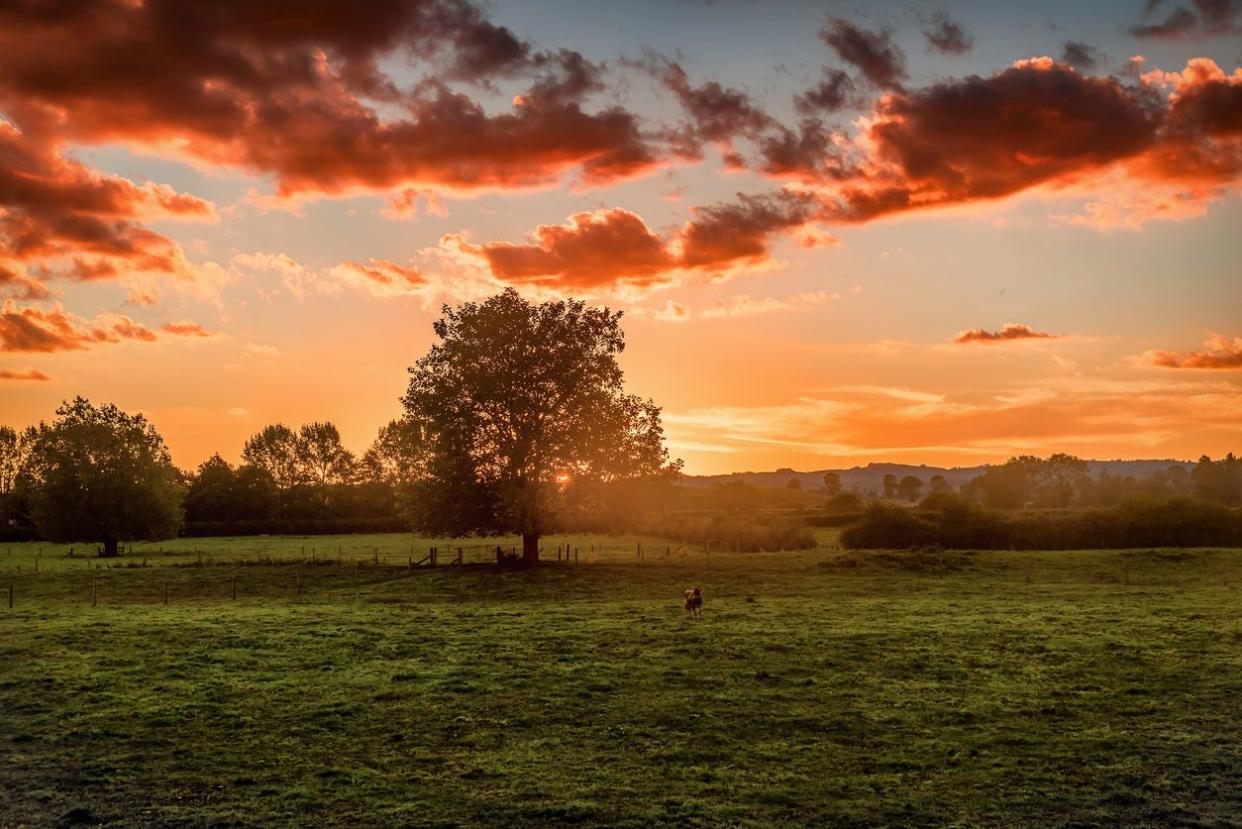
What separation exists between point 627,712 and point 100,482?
284 feet

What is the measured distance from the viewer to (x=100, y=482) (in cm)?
9325

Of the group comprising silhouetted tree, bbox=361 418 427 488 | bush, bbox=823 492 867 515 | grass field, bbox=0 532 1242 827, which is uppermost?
silhouetted tree, bbox=361 418 427 488

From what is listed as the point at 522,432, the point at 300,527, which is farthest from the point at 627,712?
the point at 300,527

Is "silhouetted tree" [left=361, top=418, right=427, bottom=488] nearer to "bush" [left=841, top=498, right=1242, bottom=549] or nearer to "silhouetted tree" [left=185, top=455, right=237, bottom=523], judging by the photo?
"bush" [left=841, top=498, right=1242, bottom=549]

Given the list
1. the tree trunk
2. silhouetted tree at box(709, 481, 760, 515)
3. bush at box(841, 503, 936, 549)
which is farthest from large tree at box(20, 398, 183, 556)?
silhouetted tree at box(709, 481, 760, 515)

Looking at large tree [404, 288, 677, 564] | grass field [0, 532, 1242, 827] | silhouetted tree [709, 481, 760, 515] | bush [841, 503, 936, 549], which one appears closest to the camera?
grass field [0, 532, 1242, 827]

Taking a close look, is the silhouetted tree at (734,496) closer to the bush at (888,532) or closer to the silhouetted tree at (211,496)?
the bush at (888,532)

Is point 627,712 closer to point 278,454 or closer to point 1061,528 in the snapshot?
point 1061,528

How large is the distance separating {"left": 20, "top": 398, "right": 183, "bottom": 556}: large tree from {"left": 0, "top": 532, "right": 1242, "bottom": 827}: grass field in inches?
1902

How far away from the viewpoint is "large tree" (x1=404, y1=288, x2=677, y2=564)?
64.8m

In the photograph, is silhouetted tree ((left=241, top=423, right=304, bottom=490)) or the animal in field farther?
silhouetted tree ((left=241, top=423, right=304, bottom=490))

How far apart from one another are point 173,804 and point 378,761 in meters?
4.26

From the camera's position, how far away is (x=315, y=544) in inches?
4183

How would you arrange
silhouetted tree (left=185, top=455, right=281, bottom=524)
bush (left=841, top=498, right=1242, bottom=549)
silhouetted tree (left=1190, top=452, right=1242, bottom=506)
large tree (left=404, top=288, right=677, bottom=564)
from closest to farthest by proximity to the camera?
1. large tree (left=404, top=288, right=677, bottom=564)
2. bush (left=841, top=498, right=1242, bottom=549)
3. silhouetted tree (left=185, top=455, right=281, bottom=524)
4. silhouetted tree (left=1190, top=452, right=1242, bottom=506)
